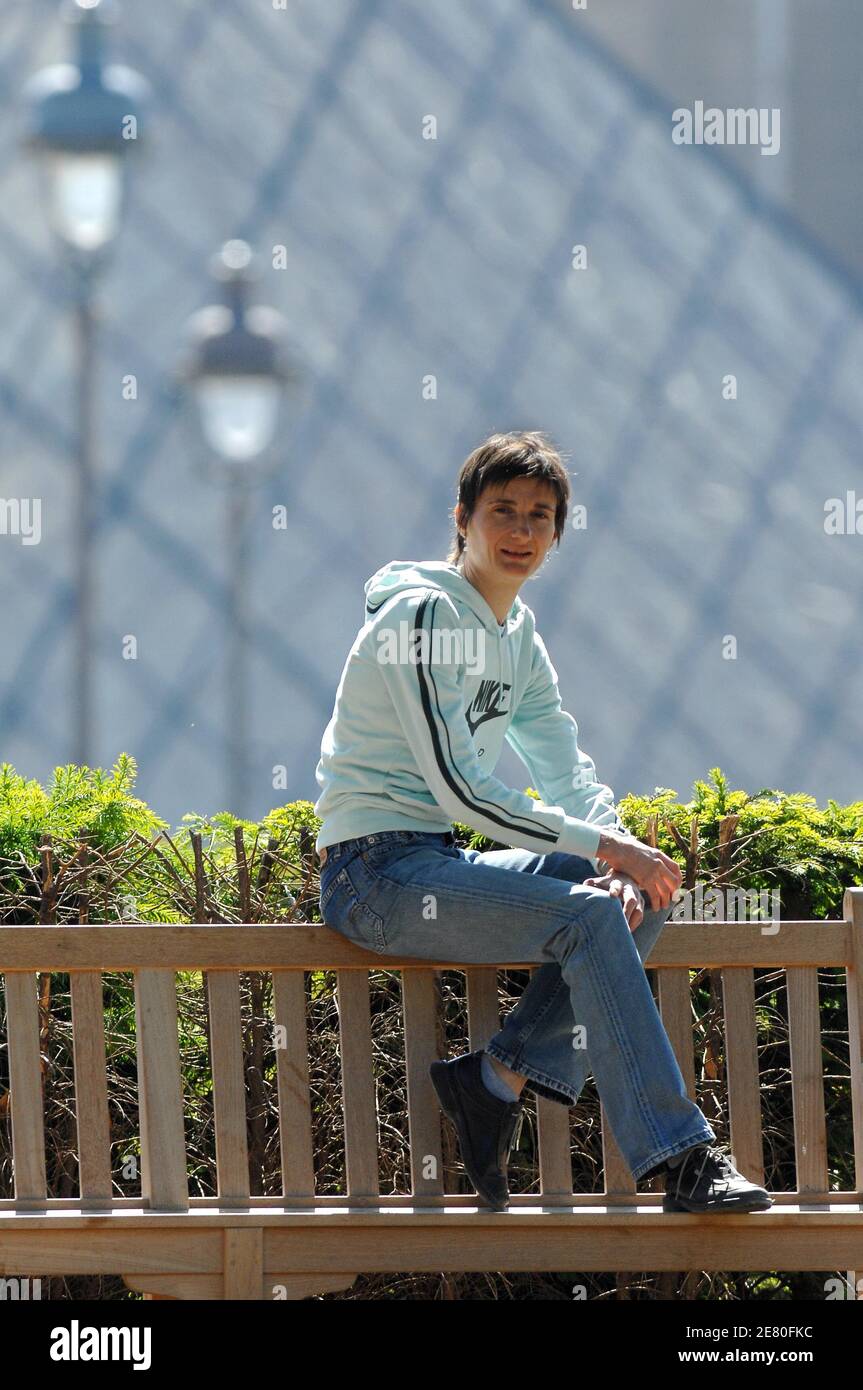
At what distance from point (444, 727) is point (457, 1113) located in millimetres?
480

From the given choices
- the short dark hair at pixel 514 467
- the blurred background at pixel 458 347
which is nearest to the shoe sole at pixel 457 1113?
the short dark hair at pixel 514 467

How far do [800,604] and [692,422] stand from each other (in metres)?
2.06

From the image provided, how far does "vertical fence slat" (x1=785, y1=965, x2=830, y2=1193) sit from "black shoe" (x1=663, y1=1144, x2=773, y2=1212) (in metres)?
0.17

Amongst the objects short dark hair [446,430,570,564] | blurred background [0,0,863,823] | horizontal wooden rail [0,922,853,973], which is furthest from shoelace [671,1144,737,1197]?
blurred background [0,0,863,823]

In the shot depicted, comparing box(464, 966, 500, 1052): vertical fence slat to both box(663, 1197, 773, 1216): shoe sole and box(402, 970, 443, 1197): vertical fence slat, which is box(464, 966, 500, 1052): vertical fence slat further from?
box(663, 1197, 773, 1216): shoe sole

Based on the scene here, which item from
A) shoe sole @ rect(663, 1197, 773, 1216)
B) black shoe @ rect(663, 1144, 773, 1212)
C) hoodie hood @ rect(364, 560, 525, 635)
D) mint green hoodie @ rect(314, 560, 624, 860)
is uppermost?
hoodie hood @ rect(364, 560, 525, 635)

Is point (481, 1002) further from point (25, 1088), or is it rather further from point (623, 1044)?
point (25, 1088)

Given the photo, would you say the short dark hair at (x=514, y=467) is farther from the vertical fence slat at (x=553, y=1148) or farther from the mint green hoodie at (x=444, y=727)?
the vertical fence slat at (x=553, y=1148)

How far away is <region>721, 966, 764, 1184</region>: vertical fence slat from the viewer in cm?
201

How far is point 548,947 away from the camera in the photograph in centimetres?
188

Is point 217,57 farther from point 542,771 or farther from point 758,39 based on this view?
point 542,771

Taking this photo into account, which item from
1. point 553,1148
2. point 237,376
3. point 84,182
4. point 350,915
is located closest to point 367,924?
point 350,915

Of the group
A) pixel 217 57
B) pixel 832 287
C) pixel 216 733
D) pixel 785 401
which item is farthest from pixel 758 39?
pixel 216 733
